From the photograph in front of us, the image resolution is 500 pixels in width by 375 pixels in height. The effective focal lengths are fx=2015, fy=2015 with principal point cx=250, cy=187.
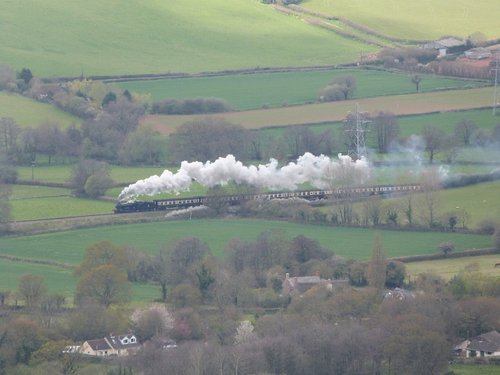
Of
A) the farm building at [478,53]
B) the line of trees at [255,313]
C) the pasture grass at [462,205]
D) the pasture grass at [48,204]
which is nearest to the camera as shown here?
the line of trees at [255,313]

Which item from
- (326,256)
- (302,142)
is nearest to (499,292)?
(326,256)

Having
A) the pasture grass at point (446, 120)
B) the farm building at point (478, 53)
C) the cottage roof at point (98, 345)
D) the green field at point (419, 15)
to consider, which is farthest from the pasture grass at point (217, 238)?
the green field at point (419, 15)

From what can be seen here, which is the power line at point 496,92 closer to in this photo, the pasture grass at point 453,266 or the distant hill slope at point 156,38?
the distant hill slope at point 156,38

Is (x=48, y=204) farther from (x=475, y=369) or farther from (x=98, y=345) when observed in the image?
(x=475, y=369)

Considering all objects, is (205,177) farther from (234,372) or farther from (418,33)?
(418,33)

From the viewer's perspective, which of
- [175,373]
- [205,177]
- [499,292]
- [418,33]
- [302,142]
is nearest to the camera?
[175,373]

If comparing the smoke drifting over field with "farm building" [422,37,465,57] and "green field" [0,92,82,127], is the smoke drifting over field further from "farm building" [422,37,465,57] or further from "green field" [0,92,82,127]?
"farm building" [422,37,465,57]
